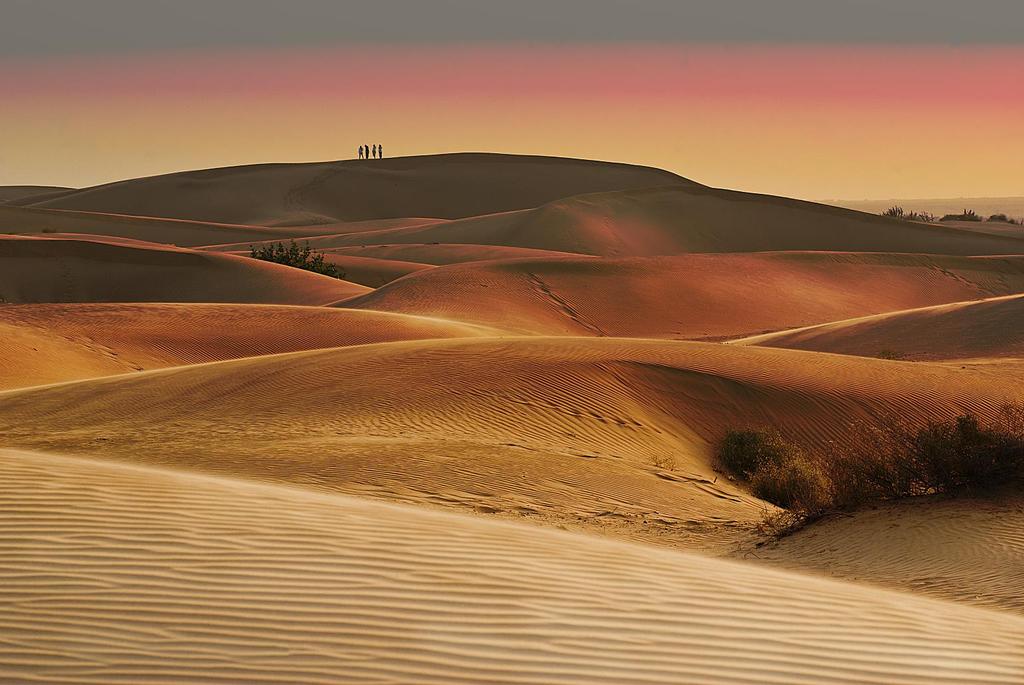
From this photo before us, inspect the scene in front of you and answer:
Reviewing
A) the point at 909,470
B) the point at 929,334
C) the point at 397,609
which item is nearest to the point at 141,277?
the point at 929,334

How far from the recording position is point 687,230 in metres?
71.8

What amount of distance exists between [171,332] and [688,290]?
2122cm

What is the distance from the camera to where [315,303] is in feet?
134

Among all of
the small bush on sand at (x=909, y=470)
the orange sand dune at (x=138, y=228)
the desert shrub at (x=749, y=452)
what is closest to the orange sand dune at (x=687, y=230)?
the orange sand dune at (x=138, y=228)

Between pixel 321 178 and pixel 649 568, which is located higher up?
pixel 321 178

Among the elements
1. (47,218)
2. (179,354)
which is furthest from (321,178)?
(179,354)

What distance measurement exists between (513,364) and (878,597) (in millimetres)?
12021

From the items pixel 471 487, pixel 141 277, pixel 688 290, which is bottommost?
pixel 471 487

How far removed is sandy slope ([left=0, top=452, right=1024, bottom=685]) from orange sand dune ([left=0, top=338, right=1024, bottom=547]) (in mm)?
4333

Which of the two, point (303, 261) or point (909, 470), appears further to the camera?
point (303, 261)

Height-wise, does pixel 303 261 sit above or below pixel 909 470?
above

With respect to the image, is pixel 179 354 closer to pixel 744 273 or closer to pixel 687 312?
pixel 687 312

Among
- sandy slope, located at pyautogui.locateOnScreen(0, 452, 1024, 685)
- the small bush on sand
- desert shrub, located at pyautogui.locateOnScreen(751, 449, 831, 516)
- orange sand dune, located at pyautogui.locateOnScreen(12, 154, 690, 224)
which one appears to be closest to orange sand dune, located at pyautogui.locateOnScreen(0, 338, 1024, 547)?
desert shrub, located at pyautogui.locateOnScreen(751, 449, 831, 516)

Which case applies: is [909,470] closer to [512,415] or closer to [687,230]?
[512,415]
